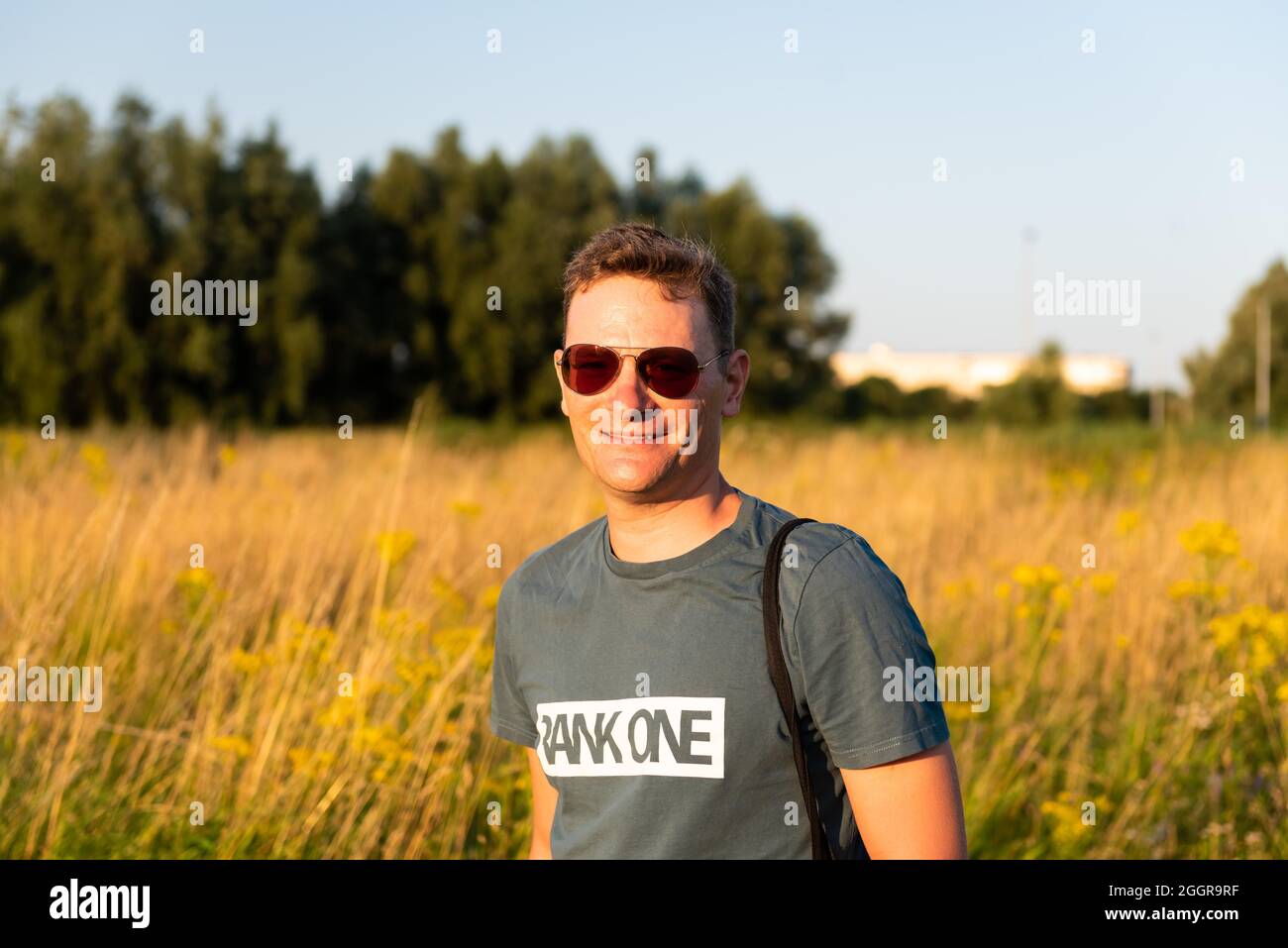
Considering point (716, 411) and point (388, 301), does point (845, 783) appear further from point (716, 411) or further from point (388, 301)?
point (388, 301)

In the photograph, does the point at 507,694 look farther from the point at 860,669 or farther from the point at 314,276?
the point at 314,276

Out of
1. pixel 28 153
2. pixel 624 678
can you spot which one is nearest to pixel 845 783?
pixel 624 678

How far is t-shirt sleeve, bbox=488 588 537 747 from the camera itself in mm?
1826

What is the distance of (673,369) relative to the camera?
1.68m

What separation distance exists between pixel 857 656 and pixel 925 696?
10 centimetres

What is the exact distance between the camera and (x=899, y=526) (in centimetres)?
696

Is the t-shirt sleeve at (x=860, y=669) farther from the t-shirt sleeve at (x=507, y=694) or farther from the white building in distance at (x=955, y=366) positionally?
the white building in distance at (x=955, y=366)

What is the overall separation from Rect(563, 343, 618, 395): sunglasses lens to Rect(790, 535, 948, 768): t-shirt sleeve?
0.44 m

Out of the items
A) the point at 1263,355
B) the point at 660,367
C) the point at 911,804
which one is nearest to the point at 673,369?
the point at 660,367

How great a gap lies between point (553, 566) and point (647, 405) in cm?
30

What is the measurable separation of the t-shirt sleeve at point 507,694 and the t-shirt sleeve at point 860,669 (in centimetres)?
52

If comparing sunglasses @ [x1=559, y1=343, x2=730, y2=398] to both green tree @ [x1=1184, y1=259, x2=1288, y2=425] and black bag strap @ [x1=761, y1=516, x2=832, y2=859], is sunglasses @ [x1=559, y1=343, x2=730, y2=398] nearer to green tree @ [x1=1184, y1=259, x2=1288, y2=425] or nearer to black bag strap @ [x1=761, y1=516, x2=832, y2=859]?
black bag strap @ [x1=761, y1=516, x2=832, y2=859]

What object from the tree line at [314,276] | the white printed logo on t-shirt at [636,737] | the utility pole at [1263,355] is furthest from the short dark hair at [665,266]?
the utility pole at [1263,355]

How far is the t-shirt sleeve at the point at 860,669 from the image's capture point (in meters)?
1.47
